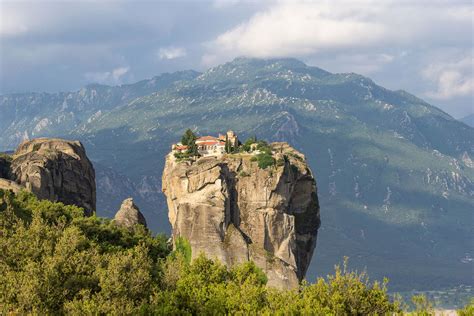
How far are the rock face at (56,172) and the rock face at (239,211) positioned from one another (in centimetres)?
1771

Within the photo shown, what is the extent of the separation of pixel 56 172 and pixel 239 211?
3594 centimetres

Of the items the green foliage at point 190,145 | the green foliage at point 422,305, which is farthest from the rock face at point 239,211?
the green foliage at point 422,305

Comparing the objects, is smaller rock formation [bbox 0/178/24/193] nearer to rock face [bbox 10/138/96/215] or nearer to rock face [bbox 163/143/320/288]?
rock face [bbox 10/138/96/215]

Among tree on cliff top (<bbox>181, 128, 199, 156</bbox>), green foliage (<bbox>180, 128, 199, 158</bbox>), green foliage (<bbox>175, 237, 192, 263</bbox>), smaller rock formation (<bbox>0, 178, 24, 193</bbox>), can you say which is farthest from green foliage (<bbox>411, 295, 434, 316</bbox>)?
tree on cliff top (<bbox>181, 128, 199, 156</bbox>)

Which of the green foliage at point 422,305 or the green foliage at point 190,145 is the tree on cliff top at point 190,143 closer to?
the green foliage at point 190,145

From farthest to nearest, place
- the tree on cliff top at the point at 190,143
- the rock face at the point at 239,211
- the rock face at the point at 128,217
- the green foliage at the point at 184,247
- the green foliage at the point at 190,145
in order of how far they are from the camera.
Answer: the tree on cliff top at the point at 190,143
the green foliage at the point at 190,145
the rock face at the point at 128,217
the rock face at the point at 239,211
the green foliage at the point at 184,247

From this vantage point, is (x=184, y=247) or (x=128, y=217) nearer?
(x=184, y=247)

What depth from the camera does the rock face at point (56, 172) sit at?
381 ft

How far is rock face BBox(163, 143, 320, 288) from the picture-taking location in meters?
116

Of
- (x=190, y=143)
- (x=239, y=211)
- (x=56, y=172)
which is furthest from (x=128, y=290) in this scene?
(x=190, y=143)

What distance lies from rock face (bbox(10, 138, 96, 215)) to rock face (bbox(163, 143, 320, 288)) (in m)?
17.7

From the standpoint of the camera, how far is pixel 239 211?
125 meters

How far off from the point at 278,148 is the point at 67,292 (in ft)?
339

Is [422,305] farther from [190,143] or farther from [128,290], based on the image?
[190,143]
